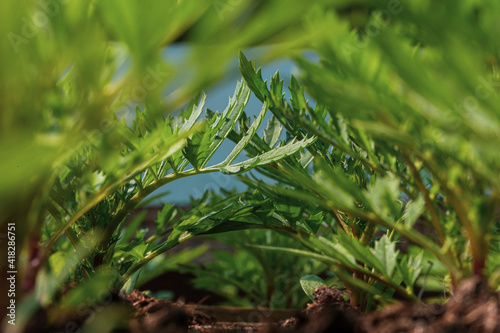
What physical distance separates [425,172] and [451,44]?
135mm

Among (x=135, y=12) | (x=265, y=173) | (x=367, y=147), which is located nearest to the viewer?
(x=135, y=12)

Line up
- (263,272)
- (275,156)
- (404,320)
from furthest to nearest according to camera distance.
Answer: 1. (263,272)
2. (275,156)
3. (404,320)

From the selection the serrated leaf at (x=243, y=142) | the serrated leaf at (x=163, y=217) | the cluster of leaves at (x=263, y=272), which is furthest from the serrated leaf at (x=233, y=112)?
the cluster of leaves at (x=263, y=272)

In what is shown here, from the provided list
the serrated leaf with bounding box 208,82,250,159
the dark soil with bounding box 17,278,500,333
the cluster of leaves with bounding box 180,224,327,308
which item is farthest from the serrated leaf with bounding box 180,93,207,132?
the cluster of leaves with bounding box 180,224,327,308

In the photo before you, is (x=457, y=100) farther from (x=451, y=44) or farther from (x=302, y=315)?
(x=302, y=315)

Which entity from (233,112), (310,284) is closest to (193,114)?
(233,112)

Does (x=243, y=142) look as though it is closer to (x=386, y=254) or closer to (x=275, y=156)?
(x=275, y=156)

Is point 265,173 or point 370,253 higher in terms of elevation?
point 265,173

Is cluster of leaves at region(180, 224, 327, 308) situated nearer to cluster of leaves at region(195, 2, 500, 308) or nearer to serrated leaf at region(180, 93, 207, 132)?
serrated leaf at region(180, 93, 207, 132)

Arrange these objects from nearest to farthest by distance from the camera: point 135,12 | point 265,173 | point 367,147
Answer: point 135,12
point 367,147
point 265,173

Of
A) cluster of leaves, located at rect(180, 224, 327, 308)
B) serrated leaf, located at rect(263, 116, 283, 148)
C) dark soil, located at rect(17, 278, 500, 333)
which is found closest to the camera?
dark soil, located at rect(17, 278, 500, 333)

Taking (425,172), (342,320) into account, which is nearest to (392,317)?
(342,320)

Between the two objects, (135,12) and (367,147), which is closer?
(135,12)

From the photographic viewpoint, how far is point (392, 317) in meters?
0.27
